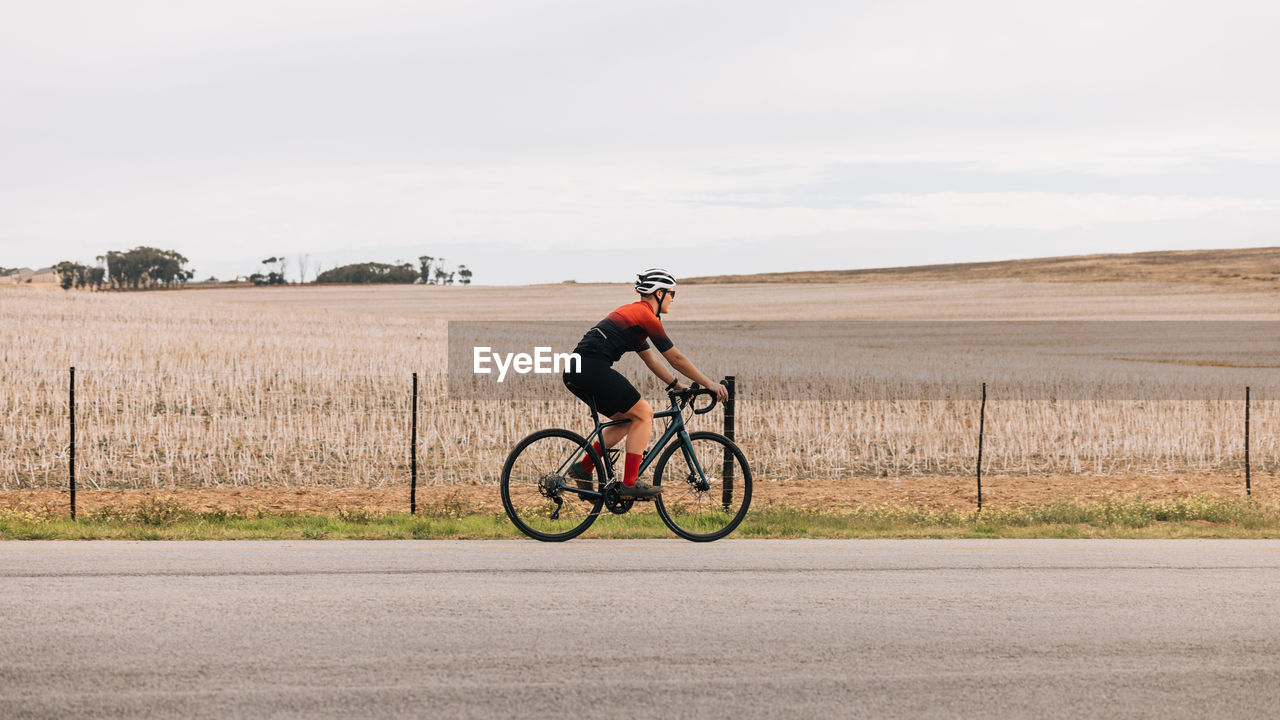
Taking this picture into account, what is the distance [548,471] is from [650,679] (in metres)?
4.40

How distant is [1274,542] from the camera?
1009 cm

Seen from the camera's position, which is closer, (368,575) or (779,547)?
(368,575)

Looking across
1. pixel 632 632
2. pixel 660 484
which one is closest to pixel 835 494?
pixel 660 484

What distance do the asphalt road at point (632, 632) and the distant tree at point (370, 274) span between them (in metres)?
114

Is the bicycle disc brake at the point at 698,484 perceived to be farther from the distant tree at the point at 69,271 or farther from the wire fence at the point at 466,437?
the distant tree at the point at 69,271

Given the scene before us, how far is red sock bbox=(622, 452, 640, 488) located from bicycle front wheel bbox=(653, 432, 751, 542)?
0.71ft

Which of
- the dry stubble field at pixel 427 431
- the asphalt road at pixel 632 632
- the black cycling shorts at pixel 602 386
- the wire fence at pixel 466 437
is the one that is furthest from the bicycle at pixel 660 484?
the wire fence at pixel 466 437

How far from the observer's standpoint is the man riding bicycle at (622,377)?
900 centimetres

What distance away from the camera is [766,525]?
10.4 metres

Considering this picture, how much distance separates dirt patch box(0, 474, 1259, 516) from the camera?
50.7 ft

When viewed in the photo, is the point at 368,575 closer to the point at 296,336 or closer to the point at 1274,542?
the point at 1274,542

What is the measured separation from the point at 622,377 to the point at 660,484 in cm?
99

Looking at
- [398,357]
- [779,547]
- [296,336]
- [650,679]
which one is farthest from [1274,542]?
[296,336]

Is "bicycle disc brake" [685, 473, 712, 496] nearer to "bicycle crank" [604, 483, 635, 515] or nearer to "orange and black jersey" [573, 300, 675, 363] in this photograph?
"bicycle crank" [604, 483, 635, 515]
